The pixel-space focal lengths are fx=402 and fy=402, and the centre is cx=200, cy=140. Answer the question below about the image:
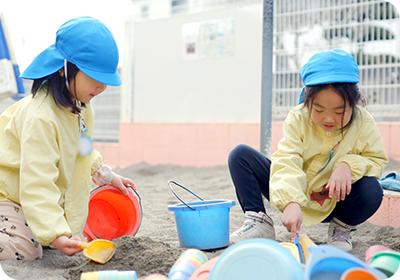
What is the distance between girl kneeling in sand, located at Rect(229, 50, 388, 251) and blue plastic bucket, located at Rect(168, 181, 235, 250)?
6.9 inches

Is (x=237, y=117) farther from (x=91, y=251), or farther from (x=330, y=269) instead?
(x=330, y=269)

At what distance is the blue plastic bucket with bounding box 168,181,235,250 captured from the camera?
1.62m

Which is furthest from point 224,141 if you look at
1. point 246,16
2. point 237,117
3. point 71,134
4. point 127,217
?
point 71,134

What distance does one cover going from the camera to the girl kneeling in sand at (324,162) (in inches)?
63.3

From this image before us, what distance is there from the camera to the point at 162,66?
5.69m

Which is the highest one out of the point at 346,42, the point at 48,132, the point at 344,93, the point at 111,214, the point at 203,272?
the point at 346,42

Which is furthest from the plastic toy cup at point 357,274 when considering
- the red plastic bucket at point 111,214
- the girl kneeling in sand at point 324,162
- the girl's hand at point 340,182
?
the red plastic bucket at point 111,214

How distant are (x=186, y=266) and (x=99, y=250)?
409 millimetres

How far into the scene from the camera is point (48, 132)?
1.48 metres

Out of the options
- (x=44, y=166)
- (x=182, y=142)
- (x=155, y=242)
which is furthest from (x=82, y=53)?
(x=182, y=142)

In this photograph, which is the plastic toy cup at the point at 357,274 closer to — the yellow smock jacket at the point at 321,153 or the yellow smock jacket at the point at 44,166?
the yellow smock jacket at the point at 321,153

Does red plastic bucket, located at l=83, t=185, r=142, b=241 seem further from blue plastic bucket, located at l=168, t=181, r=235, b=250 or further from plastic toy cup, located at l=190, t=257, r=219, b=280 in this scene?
plastic toy cup, located at l=190, t=257, r=219, b=280

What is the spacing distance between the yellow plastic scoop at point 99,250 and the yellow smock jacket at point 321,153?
2.29 feet

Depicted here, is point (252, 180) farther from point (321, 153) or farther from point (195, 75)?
point (195, 75)
